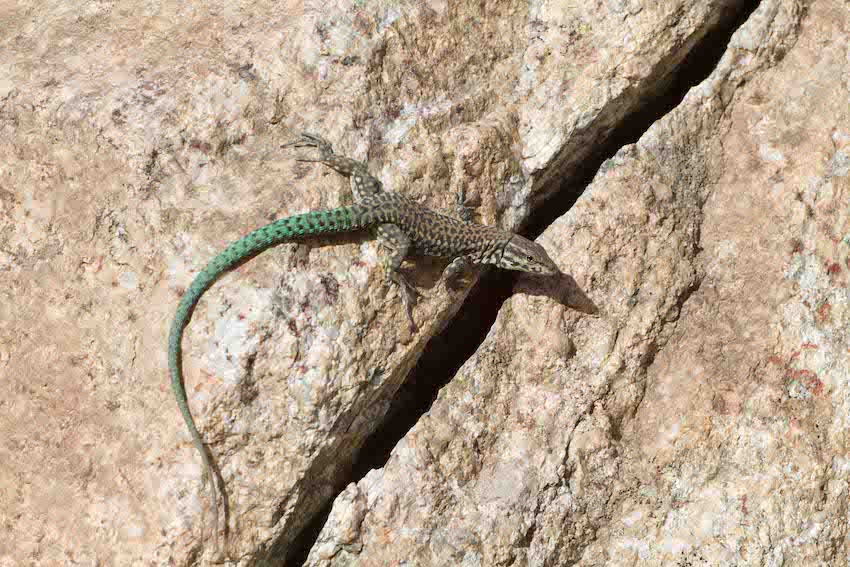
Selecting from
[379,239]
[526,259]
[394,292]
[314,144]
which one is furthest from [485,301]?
[314,144]

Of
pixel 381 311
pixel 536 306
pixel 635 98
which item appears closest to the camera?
pixel 381 311

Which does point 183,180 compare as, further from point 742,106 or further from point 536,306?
A: point 742,106

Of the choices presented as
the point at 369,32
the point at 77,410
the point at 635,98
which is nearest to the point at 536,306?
the point at 635,98

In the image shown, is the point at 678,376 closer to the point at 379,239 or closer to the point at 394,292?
the point at 394,292

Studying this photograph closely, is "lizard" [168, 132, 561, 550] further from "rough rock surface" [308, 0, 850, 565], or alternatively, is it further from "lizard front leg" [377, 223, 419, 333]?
"rough rock surface" [308, 0, 850, 565]

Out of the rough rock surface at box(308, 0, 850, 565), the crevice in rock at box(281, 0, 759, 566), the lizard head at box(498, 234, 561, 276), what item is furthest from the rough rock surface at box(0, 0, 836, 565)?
the lizard head at box(498, 234, 561, 276)

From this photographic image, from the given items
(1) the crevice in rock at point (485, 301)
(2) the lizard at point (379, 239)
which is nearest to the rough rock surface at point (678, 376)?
(1) the crevice in rock at point (485, 301)
